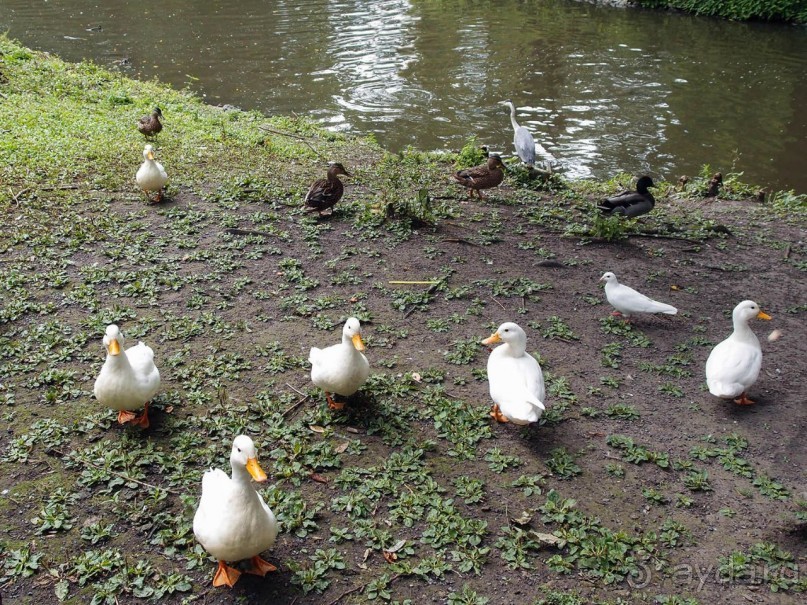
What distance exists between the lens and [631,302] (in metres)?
5.87

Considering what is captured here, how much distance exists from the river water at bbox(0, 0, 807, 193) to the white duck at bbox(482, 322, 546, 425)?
22.9 feet

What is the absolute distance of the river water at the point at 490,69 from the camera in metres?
12.5

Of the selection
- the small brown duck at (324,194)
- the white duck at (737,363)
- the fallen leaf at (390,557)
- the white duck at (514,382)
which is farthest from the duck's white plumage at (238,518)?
the small brown duck at (324,194)

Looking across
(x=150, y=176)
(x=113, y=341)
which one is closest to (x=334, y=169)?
(x=150, y=176)

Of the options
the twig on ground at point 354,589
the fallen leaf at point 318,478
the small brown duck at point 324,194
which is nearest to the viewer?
the twig on ground at point 354,589

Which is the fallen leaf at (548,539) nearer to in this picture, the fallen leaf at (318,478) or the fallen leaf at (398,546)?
the fallen leaf at (398,546)

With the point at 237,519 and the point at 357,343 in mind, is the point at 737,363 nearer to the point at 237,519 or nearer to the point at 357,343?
the point at 357,343

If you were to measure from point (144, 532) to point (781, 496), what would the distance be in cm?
379

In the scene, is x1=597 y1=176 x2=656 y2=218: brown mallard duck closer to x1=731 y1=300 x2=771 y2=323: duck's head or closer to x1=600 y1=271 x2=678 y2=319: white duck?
x1=600 y1=271 x2=678 y2=319: white duck

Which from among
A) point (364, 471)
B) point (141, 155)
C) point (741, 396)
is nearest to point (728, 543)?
point (741, 396)

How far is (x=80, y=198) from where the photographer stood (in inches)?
315

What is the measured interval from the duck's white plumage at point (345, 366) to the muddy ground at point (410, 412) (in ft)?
0.87

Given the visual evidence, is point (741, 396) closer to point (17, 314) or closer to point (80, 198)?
point (17, 314)

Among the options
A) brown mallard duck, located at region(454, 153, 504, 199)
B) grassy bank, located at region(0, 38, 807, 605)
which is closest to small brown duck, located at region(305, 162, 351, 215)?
grassy bank, located at region(0, 38, 807, 605)
